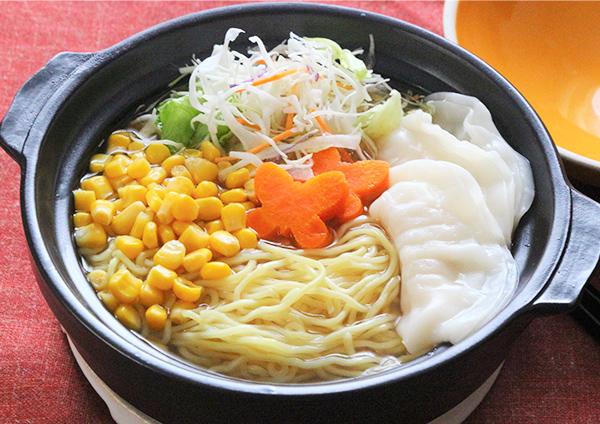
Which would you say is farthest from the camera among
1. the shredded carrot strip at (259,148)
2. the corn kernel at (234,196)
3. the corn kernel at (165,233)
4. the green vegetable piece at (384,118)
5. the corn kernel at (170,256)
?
the green vegetable piece at (384,118)

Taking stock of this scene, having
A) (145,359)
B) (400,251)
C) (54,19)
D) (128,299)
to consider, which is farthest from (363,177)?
(54,19)

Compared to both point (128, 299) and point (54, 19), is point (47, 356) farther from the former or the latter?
point (54, 19)

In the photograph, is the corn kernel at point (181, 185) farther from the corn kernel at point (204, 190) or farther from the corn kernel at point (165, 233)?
the corn kernel at point (165, 233)

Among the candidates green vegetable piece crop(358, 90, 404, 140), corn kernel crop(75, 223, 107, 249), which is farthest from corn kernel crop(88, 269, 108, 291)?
green vegetable piece crop(358, 90, 404, 140)

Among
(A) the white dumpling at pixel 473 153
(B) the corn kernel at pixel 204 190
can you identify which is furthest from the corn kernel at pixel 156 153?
(A) the white dumpling at pixel 473 153

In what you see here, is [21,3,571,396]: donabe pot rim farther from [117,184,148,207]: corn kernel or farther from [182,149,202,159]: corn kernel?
[182,149,202,159]: corn kernel

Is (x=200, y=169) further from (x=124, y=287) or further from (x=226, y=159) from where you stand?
(x=124, y=287)

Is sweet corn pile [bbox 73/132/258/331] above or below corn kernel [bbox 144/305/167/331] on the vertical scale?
above
